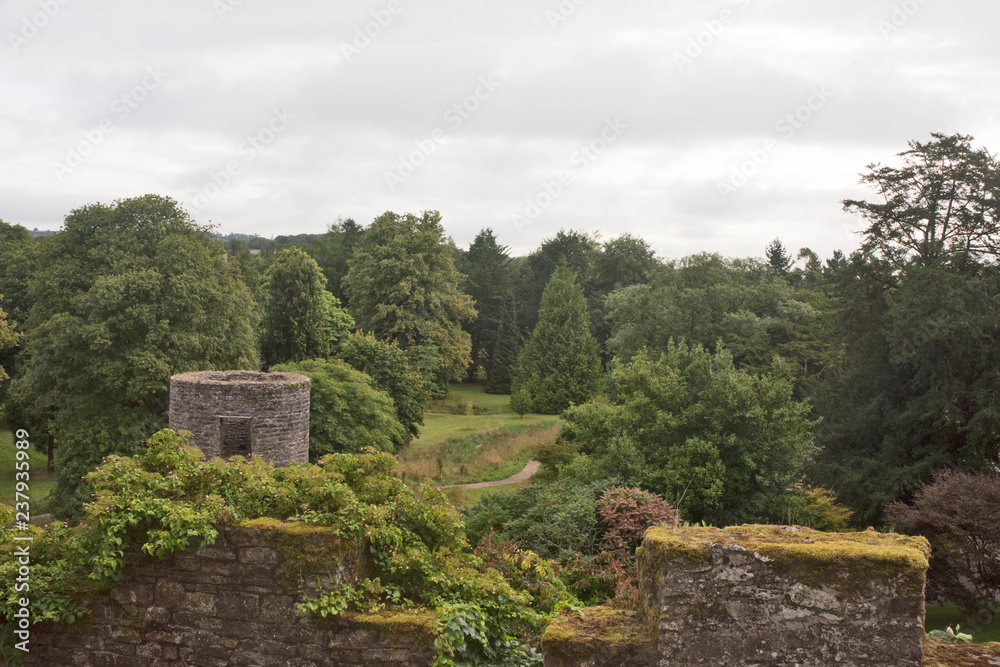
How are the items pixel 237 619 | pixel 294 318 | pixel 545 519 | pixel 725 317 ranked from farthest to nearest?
pixel 725 317 → pixel 294 318 → pixel 545 519 → pixel 237 619

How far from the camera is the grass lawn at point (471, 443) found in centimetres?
2605

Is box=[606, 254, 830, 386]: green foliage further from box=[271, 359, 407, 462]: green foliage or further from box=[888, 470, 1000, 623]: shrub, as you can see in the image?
box=[888, 470, 1000, 623]: shrub

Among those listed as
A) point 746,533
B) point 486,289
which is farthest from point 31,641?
point 486,289

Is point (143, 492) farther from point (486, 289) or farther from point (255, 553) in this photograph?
point (486, 289)

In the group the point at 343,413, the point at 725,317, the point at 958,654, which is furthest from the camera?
the point at 725,317

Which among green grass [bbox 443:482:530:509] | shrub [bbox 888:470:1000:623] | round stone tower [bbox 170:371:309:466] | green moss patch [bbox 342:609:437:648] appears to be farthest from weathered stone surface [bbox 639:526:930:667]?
green grass [bbox 443:482:530:509]

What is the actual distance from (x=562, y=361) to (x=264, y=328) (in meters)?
19.1

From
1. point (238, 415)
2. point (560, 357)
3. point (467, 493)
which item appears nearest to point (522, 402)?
point (560, 357)

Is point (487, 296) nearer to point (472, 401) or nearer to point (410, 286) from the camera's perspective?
point (472, 401)

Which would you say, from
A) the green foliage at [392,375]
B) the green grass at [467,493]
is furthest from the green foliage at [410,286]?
the green grass at [467,493]

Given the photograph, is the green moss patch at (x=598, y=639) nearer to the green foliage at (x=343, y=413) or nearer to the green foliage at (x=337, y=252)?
the green foliage at (x=343, y=413)

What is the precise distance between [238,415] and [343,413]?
34.8ft

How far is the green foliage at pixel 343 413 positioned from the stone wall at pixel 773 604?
61.9 ft

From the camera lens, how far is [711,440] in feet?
52.1
